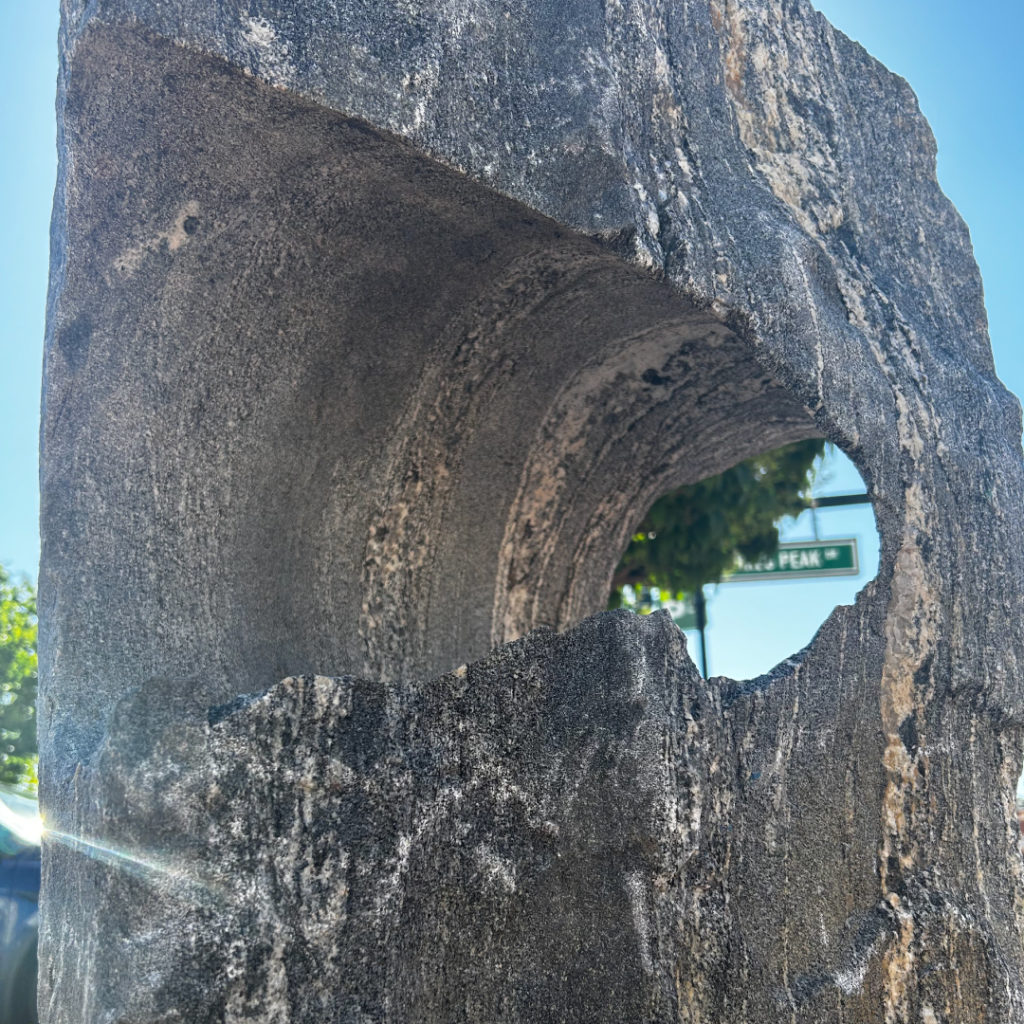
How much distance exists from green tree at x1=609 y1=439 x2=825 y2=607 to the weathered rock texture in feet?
10.7

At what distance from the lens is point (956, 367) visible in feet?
9.36

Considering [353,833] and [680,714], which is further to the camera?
[680,714]

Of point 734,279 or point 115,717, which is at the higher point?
point 734,279

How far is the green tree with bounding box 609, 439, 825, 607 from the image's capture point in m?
6.14

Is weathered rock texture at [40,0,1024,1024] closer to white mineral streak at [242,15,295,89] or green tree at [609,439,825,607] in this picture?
white mineral streak at [242,15,295,89]

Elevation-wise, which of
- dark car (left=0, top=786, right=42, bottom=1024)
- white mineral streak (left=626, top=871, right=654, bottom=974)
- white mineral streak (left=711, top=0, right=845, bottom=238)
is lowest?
dark car (left=0, top=786, right=42, bottom=1024)

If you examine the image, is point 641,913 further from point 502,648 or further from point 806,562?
point 806,562

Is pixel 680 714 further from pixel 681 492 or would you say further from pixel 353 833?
pixel 681 492

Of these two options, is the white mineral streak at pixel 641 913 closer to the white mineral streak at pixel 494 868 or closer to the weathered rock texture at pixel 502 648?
the weathered rock texture at pixel 502 648

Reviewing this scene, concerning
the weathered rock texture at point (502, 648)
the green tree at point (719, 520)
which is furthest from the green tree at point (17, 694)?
the weathered rock texture at point (502, 648)

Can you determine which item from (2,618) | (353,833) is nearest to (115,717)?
(353,833)

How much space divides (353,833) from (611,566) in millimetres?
2233

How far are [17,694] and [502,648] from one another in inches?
456

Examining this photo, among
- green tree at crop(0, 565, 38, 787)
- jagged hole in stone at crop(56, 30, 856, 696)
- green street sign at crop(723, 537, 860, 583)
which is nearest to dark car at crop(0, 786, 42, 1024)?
jagged hole in stone at crop(56, 30, 856, 696)
